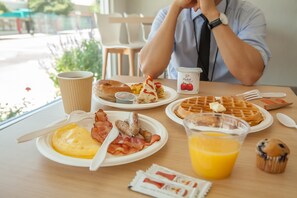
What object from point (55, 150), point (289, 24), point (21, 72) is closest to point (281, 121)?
point (55, 150)

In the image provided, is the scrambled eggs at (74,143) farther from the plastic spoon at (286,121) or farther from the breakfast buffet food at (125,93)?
the plastic spoon at (286,121)

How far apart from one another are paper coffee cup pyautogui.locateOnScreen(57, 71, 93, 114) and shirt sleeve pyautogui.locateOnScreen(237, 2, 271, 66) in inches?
35.2

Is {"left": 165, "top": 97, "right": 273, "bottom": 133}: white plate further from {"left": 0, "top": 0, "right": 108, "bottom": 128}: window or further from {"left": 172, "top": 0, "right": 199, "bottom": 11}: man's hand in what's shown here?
{"left": 0, "top": 0, "right": 108, "bottom": 128}: window

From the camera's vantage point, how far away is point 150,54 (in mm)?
1413

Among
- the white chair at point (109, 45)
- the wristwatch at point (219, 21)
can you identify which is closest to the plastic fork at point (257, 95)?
the wristwatch at point (219, 21)

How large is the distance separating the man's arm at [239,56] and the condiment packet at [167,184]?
86 cm

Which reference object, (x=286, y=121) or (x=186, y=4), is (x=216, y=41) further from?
(x=286, y=121)

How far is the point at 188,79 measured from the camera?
3.52 ft

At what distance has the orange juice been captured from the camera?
1.65 feet

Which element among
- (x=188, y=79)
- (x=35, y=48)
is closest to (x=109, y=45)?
(x=35, y=48)

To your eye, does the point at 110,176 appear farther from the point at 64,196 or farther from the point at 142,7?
the point at 142,7

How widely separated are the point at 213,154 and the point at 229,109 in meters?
0.35

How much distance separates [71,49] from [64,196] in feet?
8.98

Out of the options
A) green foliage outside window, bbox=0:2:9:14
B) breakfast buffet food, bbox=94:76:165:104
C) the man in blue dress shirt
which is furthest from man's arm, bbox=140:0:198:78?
green foliage outside window, bbox=0:2:9:14
